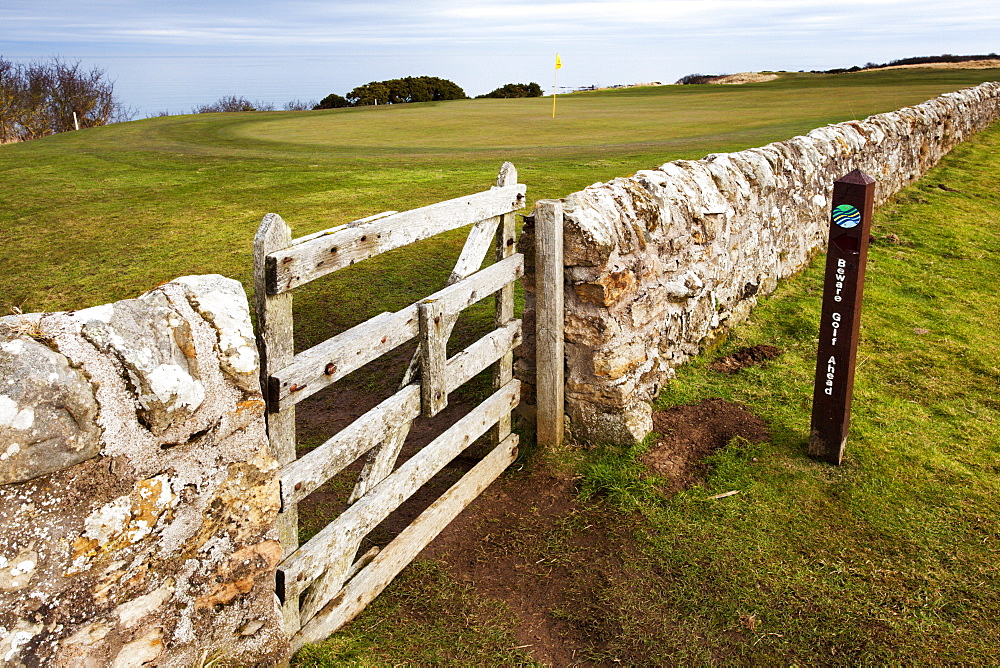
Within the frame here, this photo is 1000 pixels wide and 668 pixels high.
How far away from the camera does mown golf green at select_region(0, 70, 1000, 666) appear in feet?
11.9

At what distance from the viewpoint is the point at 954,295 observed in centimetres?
827

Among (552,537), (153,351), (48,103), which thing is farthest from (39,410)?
(48,103)

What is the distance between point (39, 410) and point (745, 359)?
553 centimetres

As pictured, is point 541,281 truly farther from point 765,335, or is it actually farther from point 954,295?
point 954,295

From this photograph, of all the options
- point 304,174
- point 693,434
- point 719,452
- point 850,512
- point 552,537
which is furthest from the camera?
point 304,174

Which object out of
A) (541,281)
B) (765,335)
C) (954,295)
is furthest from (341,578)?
(954,295)

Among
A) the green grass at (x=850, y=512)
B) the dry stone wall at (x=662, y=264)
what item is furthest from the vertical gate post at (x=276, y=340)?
the dry stone wall at (x=662, y=264)

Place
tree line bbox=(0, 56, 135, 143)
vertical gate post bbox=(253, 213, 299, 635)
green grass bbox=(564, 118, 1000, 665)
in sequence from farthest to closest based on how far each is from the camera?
tree line bbox=(0, 56, 135, 143)
green grass bbox=(564, 118, 1000, 665)
vertical gate post bbox=(253, 213, 299, 635)

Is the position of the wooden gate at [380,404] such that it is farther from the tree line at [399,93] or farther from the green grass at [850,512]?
the tree line at [399,93]

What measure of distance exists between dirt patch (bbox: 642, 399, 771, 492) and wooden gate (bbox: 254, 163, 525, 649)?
1.00 meters

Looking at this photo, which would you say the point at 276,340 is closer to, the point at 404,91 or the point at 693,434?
the point at 693,434

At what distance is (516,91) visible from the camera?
44969mm

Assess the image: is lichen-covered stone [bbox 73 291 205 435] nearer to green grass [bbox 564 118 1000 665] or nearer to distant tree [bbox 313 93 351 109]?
green grass [bbox 564 118 1000 665]

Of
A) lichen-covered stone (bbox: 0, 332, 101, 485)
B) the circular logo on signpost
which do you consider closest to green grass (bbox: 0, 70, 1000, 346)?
the circular logo on signpost
